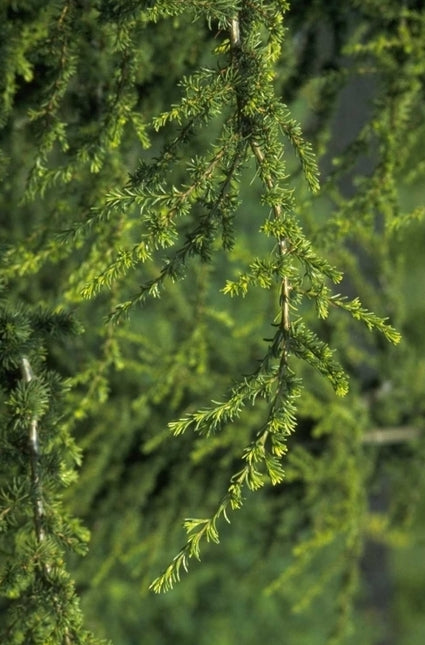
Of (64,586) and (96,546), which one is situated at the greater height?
(64,586)

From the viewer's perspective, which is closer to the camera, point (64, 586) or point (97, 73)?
point (64, 586)

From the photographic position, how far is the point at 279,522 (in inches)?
116

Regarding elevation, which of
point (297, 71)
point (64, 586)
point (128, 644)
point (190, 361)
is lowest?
point (128, 644)

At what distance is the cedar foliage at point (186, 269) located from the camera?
1230mm

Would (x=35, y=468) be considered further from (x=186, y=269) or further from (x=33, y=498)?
(x=186, y=269)

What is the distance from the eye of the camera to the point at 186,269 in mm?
1274

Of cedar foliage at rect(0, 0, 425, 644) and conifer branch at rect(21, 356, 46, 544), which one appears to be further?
conifer branch at rect(21, 356, 46, 544)

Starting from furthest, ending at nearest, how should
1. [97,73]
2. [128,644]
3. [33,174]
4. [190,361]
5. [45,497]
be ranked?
[128,644] < [190,361] < [97,73] < [33,174] < [45,497]

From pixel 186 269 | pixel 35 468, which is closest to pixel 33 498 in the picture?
pixel 35 468

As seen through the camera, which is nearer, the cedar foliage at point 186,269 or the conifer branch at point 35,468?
the cedar foliage at point 186,269

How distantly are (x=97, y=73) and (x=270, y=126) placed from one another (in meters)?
0.77

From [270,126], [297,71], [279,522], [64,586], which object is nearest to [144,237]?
[270,126]

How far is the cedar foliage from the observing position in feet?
4.04

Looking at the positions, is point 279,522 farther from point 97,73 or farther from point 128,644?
point 128,644
